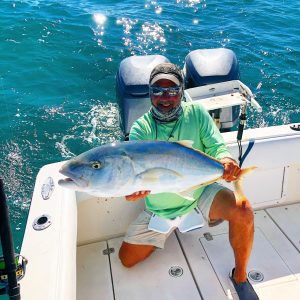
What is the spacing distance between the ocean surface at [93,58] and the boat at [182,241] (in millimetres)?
1497

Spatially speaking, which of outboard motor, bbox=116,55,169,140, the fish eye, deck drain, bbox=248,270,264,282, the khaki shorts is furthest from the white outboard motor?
the fish eye

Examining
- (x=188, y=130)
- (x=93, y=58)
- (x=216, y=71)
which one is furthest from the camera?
(x=93, y=58)

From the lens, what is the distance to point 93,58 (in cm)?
768

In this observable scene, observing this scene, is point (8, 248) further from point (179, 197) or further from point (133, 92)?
point (133, 92)

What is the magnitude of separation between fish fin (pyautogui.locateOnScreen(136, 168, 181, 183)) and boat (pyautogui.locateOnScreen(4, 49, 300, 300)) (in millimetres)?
812

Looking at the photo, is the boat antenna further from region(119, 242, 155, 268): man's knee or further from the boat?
region(119, 242, 155, 268): man's knee

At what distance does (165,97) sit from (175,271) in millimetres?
1404

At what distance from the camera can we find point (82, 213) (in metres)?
3.25

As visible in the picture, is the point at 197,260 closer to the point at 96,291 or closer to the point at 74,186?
the point at 96,291

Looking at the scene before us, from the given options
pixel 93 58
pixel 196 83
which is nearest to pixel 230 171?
pixel 196 83

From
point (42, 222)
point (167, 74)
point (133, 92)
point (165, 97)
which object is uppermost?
point (167, 74)

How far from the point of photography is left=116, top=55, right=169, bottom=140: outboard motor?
4.22 meters

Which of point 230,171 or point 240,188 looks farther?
point 240,188

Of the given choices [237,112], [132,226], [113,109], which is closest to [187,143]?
[132,226]
